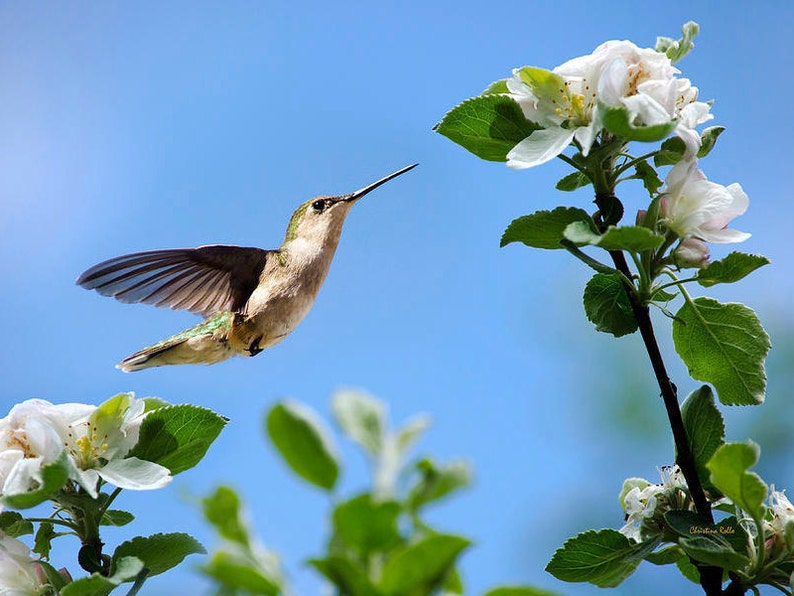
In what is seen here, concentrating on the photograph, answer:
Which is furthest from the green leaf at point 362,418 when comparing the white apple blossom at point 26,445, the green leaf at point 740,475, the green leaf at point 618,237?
the white apple blossom at point 26,445

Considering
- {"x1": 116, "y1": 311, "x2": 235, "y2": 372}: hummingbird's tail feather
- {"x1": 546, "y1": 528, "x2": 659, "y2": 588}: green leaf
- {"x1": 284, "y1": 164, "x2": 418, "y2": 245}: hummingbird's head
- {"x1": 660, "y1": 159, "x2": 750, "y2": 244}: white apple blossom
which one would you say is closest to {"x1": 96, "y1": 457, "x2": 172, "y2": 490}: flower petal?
Result: {"x1": 546, "y1": 528, "x2": 659, "y2": 588}: green leaf

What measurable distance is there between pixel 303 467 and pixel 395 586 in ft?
0.24

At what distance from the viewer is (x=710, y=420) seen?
1136 millimetres

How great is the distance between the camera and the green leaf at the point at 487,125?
124cm

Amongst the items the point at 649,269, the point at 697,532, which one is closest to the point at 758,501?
the point at 697,532

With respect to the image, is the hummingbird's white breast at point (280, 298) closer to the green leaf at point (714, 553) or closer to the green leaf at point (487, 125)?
the green leaf at point (487, 125)

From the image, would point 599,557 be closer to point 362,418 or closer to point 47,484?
point 47,484

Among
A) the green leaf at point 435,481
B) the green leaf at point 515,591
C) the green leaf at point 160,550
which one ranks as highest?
the green leaf at point 160,550

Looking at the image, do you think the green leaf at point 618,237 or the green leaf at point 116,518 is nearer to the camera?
the green leaf at point 618,237

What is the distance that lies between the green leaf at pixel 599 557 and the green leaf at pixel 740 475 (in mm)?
263

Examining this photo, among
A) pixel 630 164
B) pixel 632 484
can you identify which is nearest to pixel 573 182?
pixel 630 164

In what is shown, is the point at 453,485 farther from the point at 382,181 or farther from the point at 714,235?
the point at 382,181

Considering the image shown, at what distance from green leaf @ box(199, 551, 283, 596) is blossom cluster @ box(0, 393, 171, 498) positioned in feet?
2.31

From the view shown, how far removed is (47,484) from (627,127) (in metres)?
0.81
